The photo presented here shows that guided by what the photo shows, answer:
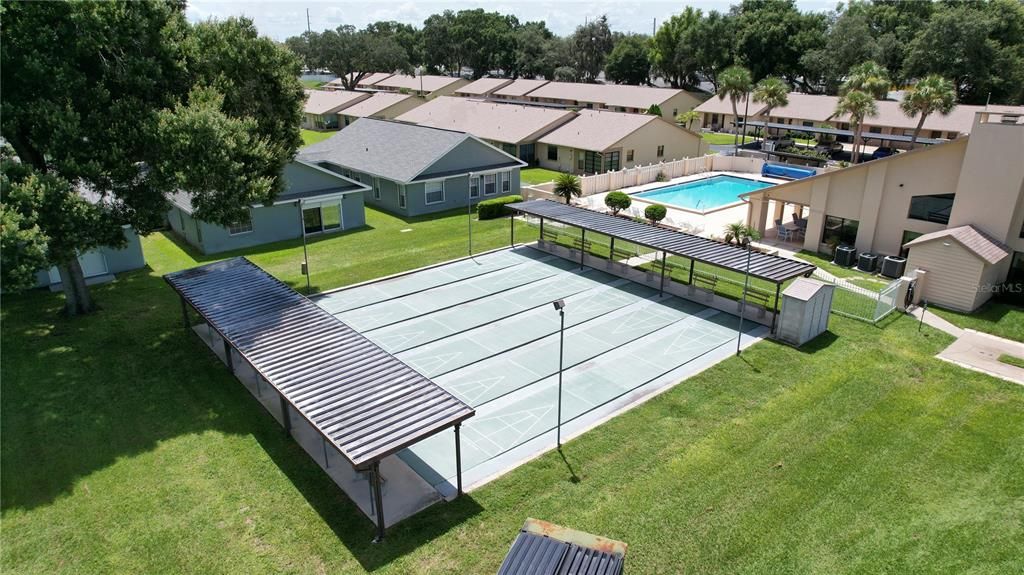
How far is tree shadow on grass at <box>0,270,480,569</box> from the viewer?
12.4 meters

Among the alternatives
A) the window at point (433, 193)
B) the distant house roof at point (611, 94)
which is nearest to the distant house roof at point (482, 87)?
the distant house roof at point (611, 94)

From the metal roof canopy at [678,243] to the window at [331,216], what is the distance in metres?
10.0

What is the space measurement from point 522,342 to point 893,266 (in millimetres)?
15992

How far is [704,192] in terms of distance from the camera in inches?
1689

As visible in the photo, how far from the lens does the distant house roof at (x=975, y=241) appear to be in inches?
827

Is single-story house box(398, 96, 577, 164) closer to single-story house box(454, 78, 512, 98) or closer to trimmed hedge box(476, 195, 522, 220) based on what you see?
trimmed hedge box(476, 195, 522, 220)

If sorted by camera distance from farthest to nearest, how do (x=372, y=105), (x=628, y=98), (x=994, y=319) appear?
(x=628, y=98) < (x=372, y=105) < (x=994, y=319)

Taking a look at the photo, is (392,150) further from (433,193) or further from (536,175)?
(536,175)

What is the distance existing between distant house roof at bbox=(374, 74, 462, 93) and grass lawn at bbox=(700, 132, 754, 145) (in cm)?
4019

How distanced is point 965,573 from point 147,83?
885 inches

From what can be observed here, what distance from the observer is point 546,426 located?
1524cm

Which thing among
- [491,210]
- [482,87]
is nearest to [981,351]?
[491,210]

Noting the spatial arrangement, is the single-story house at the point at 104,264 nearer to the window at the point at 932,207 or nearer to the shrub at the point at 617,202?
the shrub at the point at 617,202

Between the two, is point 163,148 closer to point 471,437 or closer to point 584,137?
point 471,437
